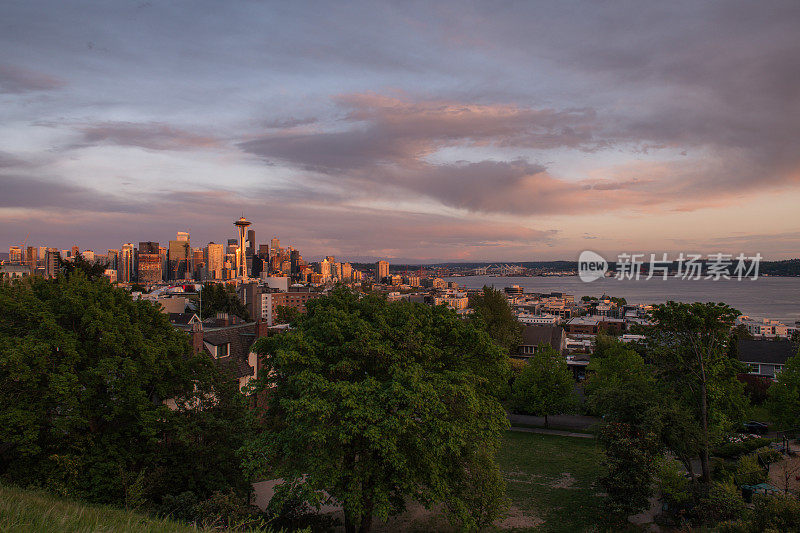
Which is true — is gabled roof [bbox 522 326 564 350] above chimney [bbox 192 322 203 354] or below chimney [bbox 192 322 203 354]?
below

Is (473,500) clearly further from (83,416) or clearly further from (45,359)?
(45,359)

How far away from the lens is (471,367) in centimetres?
1911

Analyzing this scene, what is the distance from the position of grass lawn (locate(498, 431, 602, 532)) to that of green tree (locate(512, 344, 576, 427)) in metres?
2.84

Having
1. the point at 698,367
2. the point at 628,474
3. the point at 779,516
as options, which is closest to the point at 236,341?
the point at 628,474

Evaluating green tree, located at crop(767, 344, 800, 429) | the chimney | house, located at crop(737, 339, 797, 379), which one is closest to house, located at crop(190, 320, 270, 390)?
the chimney

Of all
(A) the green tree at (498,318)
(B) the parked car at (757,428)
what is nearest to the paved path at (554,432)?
(B) the parked car at (757,428)

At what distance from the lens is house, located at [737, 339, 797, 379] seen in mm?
52216

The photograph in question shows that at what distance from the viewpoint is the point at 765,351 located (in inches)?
2119

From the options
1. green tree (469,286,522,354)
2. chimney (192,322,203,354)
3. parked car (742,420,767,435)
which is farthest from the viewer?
green tree (469,286,522,354)

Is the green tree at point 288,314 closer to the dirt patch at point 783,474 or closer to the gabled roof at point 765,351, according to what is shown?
the dirt patch at point 783,474

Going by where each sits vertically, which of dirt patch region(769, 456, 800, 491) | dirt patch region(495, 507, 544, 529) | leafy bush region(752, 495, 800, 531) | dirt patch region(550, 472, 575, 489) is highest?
leafy bush region(752, 495, 800, 531)

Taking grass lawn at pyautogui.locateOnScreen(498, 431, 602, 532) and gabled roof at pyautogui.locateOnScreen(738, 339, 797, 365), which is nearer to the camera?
grass lawn at pyautogui.locateOnScreen(498, 431, 602, 532)

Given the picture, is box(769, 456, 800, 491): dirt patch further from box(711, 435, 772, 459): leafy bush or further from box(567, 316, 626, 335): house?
box(567, 316, 626, 335): house

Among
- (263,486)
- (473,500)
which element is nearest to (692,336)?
(473,500)
